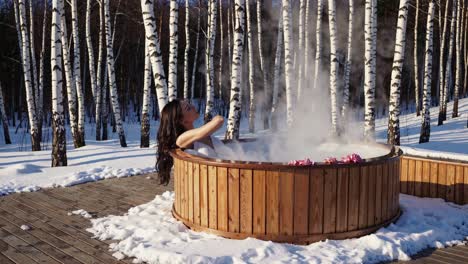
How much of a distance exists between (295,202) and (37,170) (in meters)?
5.76

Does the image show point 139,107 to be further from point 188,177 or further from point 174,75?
point 188,177

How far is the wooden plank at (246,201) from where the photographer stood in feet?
15.0

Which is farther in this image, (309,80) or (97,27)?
(97,27)

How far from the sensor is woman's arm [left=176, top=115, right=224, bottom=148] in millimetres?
5004

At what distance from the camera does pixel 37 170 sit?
8.41 metres

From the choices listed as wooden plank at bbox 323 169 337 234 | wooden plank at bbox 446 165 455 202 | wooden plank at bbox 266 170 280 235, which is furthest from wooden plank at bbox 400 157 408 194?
wooden plank at bbox 266 170 280 235

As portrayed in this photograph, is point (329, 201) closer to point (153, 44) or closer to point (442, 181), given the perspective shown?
point (442, 181)

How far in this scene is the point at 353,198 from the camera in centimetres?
471

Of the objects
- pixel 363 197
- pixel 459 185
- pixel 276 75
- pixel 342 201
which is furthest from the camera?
pixel 276 75

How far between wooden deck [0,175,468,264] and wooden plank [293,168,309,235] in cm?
110

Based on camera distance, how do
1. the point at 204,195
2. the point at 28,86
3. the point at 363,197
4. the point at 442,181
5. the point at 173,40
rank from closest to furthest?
the point at 363,197, the point at 204,195, the point at 442,181, the point at 173,40, the point at 28,86

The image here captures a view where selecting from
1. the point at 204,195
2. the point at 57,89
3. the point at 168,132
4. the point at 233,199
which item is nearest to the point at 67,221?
the point at 168,132

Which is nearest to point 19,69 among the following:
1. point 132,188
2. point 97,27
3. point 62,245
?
point 97,27

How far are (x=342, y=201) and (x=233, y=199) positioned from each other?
1.12 meters
